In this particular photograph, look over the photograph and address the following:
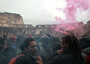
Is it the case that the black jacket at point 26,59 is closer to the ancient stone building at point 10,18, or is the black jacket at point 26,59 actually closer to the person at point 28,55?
the person at point 28,55

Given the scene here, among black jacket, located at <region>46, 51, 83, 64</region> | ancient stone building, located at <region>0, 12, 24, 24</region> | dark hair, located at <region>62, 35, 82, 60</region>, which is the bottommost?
black jacket, located at <region>46, 51, 83, 64</region>

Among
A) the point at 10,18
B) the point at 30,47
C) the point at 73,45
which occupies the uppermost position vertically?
the point at 10,18

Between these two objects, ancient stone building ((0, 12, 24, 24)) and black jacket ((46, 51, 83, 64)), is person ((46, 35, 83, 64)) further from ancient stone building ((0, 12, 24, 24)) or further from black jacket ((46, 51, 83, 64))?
ancient stone building ((0, 12, 24, 24))

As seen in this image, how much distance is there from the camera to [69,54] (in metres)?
3.11

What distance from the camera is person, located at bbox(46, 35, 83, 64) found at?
119 inches

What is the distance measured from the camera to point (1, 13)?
50.3 meters

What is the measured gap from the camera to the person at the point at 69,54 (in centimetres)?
303

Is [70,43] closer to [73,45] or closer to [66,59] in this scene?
[73,45]

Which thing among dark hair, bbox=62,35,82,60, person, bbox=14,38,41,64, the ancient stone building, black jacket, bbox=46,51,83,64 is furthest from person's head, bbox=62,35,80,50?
the ancient stone building

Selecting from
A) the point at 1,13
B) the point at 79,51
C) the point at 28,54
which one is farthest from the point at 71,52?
the point at 1,13

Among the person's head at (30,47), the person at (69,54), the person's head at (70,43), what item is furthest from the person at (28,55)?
the person's head at (70,43)

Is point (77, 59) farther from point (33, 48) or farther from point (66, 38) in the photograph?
point (33, 48)

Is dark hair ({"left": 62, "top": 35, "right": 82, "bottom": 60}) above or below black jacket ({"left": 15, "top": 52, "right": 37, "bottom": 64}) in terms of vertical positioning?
above

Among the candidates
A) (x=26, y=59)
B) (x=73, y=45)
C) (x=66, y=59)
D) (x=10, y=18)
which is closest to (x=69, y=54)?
(x=66, y=59)
